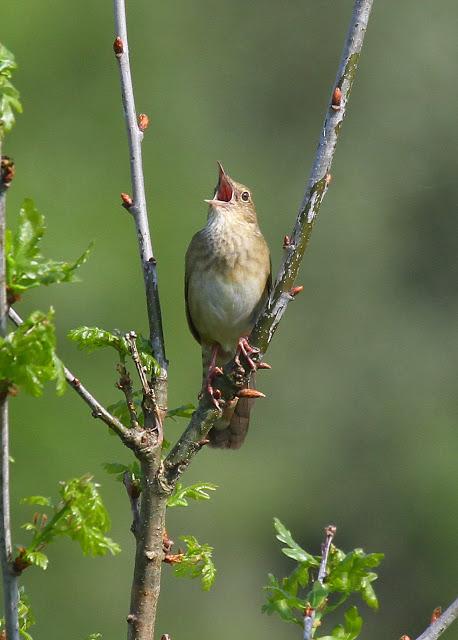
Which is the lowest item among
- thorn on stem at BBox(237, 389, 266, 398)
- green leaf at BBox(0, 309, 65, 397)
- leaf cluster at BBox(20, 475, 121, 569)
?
leaf cluster at BBox(20, 475, 121, 569)

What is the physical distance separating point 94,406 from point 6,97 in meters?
0.87

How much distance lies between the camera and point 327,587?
3.53m

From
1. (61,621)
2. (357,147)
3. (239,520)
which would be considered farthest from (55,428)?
(357,147)

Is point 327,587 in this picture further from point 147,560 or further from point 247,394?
point 247,394

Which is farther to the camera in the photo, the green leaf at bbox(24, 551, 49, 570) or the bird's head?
the bird's head

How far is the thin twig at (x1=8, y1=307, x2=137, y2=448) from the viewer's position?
298 centimetres

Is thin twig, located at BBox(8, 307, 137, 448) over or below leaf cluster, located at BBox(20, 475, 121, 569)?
over

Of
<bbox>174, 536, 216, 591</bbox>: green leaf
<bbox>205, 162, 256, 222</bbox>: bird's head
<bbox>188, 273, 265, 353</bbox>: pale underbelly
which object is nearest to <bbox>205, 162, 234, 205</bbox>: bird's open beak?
<bbox>205, 162, 256, 222</bbox>: bird's head

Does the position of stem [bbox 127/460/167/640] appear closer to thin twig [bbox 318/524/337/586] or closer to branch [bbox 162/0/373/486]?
branch [bbox 162/0/373/486]

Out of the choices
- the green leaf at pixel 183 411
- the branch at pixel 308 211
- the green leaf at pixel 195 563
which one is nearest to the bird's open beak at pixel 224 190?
the green leaf at pixel 183 411

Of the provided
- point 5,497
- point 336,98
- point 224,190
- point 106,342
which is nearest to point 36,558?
point 5,497

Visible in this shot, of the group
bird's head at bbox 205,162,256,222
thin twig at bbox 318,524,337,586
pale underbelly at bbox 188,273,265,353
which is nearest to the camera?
thin twig at bbox 318,524,337,586

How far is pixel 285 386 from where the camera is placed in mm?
26734

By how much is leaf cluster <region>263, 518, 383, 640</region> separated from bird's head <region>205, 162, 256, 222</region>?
9.76ft
